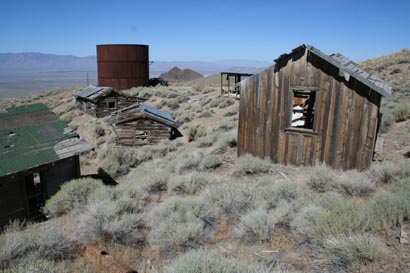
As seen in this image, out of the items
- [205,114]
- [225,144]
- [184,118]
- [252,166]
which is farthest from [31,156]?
[205,114]

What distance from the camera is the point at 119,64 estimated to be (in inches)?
1281

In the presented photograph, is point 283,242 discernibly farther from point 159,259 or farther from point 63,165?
point 63,165

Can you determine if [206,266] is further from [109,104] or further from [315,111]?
[109,104]

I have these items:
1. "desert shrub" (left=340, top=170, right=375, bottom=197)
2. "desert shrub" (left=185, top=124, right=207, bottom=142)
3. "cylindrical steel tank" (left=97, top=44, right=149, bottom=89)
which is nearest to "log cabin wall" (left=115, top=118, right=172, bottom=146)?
"desert shrub" (left=185, top=124, right=207, bottom=142)

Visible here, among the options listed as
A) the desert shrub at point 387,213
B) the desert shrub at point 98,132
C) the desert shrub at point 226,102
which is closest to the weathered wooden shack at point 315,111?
the desert shrub at point 387,213

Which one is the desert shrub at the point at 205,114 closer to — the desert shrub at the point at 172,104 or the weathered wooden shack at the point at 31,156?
the desert shrub at the point at 172,104

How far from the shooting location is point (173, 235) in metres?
4.83

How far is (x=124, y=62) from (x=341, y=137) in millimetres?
28325

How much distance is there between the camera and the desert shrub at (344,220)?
4.29 m

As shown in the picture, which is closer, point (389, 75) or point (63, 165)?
point (63, 165)

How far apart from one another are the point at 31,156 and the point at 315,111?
7.69 m

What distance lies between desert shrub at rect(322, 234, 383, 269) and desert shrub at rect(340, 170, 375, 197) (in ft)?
8.28

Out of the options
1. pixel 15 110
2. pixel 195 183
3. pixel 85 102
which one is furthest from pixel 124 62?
pixel 195 183

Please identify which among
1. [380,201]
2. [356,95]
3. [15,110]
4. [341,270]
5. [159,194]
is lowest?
[159,194]
